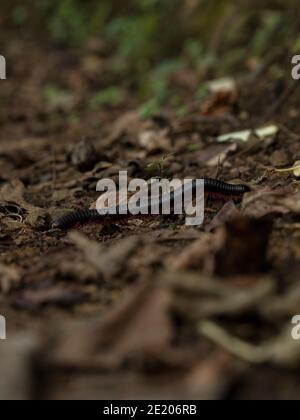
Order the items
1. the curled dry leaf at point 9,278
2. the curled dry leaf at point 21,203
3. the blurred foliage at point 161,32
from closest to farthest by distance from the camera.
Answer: the curled dry leaf at point 9,278
the curled dry leaf at point 21,203
the blurred foliage at point 161,32

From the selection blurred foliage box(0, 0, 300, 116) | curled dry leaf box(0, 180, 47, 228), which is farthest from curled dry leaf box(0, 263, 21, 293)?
blurred foliage box(0, 0, 300, 116)

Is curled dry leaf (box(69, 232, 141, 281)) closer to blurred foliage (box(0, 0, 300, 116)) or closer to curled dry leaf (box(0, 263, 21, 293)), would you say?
curled dry leaf (box(0, 263, 21, 293))

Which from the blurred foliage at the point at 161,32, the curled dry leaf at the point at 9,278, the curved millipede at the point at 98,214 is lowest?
the curled dry leaf at the point at 9,278

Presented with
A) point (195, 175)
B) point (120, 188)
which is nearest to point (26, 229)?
point (120, 188)

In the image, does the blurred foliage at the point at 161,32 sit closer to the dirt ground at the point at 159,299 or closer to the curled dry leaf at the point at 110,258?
the dirt ground at the point at 159,299

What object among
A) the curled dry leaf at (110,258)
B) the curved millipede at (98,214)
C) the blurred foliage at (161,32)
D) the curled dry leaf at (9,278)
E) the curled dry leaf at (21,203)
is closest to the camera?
the curled dry leaf at (110,258)

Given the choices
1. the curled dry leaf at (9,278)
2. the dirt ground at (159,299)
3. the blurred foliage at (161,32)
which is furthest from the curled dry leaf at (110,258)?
the blurred foliage at (161,32)

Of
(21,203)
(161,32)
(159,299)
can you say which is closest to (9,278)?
(159,299)

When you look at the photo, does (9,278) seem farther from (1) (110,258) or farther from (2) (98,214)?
(2) (98,214)
